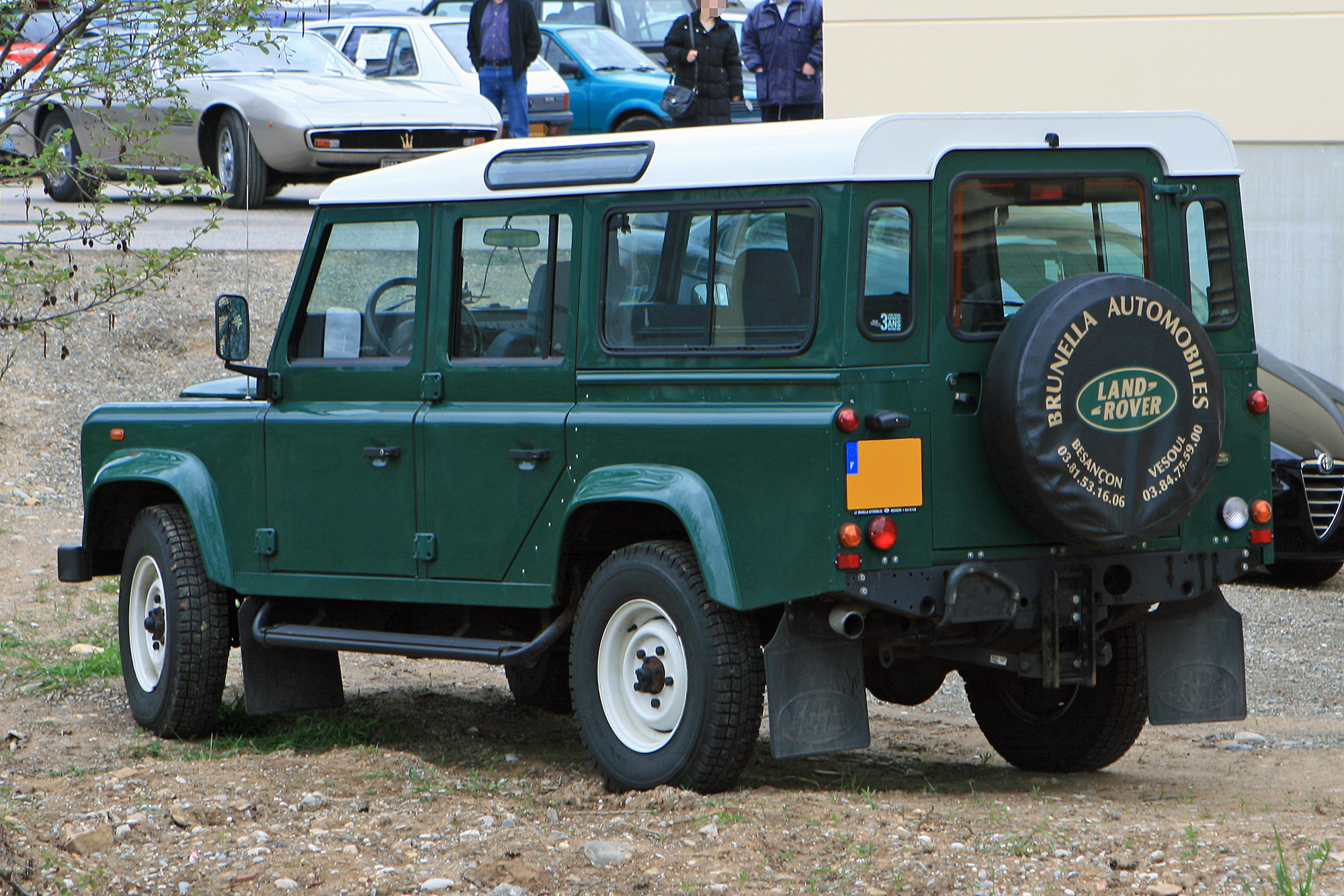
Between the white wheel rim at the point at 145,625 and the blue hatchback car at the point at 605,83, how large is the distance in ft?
41.4

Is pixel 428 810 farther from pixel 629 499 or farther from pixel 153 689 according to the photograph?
pixel 153 689

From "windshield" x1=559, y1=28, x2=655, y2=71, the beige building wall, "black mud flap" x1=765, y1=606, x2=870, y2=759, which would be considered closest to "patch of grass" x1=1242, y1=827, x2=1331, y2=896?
"black mud flap" x1=765, y1=606, x2=870, y2=759

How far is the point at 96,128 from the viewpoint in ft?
48.0

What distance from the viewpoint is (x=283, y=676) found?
7.02 meters

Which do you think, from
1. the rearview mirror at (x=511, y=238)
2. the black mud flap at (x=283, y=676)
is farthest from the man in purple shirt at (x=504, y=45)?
the rearview mirror at (x=511, y=238)

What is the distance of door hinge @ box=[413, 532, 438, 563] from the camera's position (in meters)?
6.18

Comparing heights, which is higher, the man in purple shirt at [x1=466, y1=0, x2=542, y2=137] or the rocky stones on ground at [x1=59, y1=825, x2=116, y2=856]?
the man in purple shirt at [x1=466, y1=0, x2=542, y2=137]

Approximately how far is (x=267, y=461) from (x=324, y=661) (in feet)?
3.06

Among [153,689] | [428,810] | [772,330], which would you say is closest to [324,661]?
[153,689]

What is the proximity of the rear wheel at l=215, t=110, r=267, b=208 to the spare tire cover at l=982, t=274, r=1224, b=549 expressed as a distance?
11405mm

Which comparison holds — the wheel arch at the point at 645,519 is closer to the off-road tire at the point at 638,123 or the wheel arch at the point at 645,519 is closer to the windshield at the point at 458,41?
the windshield at the point at 458,41

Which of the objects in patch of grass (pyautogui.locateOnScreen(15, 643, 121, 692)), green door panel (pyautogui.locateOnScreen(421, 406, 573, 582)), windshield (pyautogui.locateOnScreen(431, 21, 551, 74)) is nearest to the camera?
green door panel (pyautogui.locateOnScreen(421, 406, 573, 582))

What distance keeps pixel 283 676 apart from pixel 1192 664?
3.40m

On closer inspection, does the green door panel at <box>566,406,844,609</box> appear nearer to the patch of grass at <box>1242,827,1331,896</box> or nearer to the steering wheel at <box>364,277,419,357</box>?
the steering wheel at <box>364,277,419,357</box>
